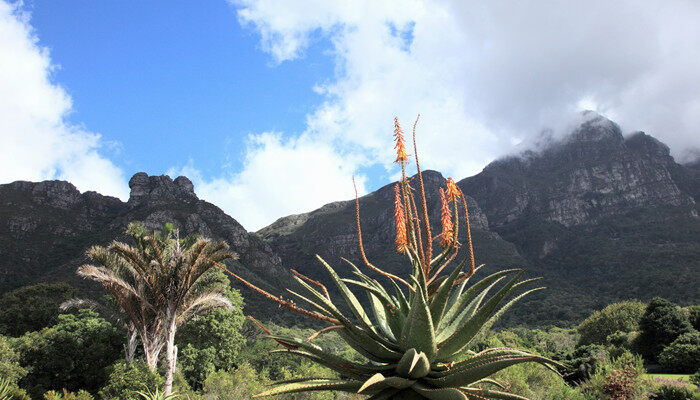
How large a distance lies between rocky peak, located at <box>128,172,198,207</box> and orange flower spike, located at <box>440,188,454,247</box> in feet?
324

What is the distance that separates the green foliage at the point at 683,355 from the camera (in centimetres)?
2547

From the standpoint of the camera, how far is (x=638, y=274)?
8275 centimetres

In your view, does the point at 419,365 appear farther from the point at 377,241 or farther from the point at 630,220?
the point at 630,220

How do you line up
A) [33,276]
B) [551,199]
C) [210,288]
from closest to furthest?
1. [210,288]
2. [33,276]
3. [551,199]

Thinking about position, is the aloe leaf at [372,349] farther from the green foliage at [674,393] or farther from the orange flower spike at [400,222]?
the green foliage at [674,393]

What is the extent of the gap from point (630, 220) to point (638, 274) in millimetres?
51528

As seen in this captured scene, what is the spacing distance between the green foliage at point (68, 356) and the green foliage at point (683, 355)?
3648cm

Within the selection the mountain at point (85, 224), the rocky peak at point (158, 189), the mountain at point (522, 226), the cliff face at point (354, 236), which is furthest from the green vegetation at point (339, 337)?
the cliff face at point (354, 236)

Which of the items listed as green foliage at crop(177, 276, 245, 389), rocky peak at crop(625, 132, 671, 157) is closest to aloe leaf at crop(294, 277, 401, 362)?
green foliage at crop(177, 276, 245, 389)

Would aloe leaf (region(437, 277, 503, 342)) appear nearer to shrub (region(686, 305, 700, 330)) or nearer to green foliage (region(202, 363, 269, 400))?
green foliage (region(202, 363, 269, 400))

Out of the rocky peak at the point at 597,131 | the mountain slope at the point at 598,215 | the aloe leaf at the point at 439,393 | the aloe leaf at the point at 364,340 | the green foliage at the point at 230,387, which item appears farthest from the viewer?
the rocky peak at the point at 597,131

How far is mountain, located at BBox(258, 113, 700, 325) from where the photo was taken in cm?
8225

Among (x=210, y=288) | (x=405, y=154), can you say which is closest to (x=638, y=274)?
(x=210, y=288)

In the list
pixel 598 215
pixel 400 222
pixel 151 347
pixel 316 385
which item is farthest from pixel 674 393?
pixel 598 215
